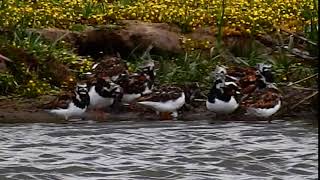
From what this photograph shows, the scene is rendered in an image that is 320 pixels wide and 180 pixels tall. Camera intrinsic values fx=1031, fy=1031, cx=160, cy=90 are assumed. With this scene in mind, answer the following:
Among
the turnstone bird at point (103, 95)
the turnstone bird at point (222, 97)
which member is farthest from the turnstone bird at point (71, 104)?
the turnstone bird at point (222, 97)

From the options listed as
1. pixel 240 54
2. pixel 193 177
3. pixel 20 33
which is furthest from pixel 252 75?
pixel 193 177

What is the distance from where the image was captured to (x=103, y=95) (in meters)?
11.8

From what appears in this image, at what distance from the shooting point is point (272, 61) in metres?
13.1

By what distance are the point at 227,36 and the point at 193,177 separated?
693cm

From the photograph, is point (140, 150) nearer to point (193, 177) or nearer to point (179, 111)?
point (193, 177)

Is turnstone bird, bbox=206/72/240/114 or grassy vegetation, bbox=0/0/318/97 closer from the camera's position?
turnstone bird, bbox=206/72/240/114

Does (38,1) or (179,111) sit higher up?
(38,1)

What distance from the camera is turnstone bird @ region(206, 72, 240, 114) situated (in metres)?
11.5

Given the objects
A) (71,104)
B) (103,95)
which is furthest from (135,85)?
(71,104)

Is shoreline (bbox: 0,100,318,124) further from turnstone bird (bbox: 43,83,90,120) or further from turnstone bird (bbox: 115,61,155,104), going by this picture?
turnstone bird (bbox: 115,61,155,104)

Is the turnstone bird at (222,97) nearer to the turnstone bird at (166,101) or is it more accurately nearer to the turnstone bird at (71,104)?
the turnstone bird at (166,101)

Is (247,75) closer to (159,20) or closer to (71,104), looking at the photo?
(71,104)

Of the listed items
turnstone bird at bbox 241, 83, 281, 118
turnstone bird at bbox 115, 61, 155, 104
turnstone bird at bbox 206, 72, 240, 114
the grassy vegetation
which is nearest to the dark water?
turnstone bird at bbox 241, 83, 281, 118

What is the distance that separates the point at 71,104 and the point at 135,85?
3.36 ft
